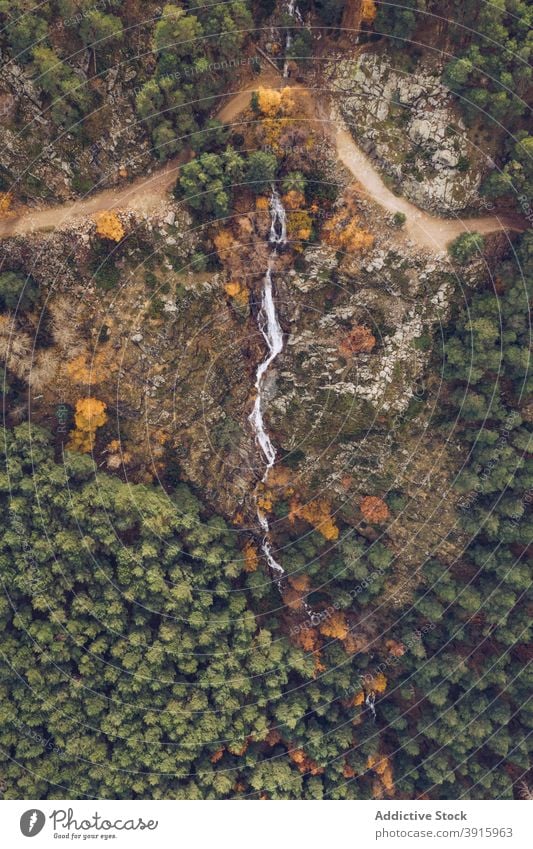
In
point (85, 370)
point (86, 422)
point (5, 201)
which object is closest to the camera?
point (5, 201)

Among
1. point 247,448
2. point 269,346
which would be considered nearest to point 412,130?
point 269,346

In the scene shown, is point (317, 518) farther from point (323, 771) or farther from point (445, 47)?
point (445, 47)

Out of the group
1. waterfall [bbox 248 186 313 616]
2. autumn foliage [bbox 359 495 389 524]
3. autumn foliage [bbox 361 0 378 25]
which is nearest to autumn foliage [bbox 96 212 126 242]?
waterfall [bbox 248 186 313 616]

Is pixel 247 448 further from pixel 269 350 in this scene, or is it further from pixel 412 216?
pixel 412 216

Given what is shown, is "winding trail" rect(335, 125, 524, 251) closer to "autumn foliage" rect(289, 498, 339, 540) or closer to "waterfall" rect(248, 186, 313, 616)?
"waterfall" rect(248, 186, 313, 616)

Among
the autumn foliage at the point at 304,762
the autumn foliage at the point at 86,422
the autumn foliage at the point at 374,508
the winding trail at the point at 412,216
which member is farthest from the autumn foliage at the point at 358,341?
the autumn foliage at the point at 304,762

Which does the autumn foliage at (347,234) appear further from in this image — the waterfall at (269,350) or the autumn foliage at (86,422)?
the autumn foliage at (86,422)
